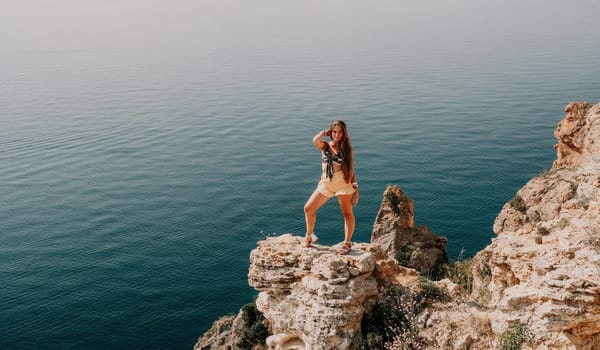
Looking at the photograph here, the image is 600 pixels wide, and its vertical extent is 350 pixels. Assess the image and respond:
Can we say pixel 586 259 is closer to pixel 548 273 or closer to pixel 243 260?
pixel 548 273

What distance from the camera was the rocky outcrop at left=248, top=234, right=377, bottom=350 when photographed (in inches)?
614

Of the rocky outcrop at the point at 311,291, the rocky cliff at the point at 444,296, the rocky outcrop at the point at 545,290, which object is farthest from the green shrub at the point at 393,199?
the rocky outcrop at the point at 311,291

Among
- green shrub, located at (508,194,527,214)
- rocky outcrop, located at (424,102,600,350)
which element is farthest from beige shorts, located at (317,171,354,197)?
green shrub, located at (508,194,527,214)

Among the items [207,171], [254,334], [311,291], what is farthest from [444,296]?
[207,171]

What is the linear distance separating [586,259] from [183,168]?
80.1 m

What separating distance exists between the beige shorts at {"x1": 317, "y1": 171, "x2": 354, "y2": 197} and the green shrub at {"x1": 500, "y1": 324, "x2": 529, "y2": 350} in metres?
6.02

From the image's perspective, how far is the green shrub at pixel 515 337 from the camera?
13.6 meters

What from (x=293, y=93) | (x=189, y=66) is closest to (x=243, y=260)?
(x=293, y=93)

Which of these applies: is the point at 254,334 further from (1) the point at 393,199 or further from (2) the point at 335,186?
(1) the point at 393,199

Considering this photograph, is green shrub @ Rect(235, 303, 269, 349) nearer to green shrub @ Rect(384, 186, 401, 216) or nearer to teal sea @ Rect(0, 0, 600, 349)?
green shrub @ Rect(384, 186, 401, 216)

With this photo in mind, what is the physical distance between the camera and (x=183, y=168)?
289 feet

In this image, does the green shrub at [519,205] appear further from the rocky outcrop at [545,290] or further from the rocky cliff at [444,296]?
the rocky outcrop at [545,290]

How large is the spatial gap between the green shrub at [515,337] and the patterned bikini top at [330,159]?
6686mm

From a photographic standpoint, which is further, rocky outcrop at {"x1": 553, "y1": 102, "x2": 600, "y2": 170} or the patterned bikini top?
rocky outcrop at {"x1": 553, "y1": 102, "x2": 600, "y2": 170}
